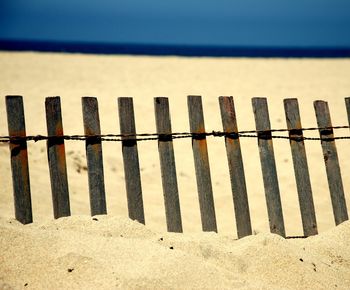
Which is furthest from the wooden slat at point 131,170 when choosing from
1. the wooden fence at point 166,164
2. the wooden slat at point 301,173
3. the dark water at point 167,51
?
the dark water at point 167,51

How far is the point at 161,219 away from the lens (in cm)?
454

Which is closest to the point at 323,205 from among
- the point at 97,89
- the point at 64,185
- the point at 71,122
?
the point at 64,185

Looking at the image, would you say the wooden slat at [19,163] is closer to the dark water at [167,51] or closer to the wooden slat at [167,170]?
the wooden slat at [167,170]

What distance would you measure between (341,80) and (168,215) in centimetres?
1084

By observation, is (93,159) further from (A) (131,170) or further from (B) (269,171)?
(B) (269,171)

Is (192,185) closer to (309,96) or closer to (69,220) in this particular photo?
(69,220)

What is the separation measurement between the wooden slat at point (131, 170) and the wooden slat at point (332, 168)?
5.44ft

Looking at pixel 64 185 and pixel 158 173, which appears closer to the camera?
pixel 64 185

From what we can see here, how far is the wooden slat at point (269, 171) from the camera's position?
3.43 metres

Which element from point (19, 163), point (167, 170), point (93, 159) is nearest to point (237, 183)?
point (167, 170)

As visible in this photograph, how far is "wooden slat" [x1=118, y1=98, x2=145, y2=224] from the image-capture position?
3.15 metres

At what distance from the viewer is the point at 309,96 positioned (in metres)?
10.1

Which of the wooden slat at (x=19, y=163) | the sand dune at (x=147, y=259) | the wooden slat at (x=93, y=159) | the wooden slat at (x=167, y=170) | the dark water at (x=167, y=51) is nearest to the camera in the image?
the sand dune at (x=147, y=259)

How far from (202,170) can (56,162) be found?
106 cm
